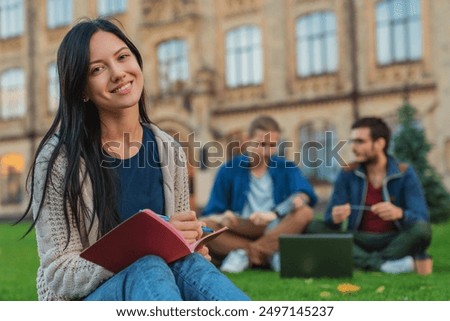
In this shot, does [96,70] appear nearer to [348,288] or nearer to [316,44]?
[348,288]

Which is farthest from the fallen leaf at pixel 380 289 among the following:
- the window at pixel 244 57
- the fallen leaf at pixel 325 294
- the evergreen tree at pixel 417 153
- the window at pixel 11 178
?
the window at pixel 244 57

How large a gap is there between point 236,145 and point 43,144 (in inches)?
237

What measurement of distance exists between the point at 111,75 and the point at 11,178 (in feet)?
16.3

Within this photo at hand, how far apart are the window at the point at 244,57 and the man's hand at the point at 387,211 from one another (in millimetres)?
4867

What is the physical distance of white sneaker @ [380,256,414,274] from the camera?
2469 mm

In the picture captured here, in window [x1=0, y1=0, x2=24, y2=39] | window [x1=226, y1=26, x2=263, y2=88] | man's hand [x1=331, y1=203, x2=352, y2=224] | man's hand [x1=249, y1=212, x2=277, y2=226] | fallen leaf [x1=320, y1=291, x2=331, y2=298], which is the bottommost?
fallen leaf [x1=320, y1=291, x2=331, y2=298]

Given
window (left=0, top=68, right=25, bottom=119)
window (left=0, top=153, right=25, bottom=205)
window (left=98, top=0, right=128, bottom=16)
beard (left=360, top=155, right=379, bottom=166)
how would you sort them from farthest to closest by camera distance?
window (left=98, top=0, right=128, bottom=16) < window (left=0, top=68, right=25, bottom=119) < window (left=0, top=153, right=25, bottom=205) < beard (left=360, top=155, right=379, bottom=166)

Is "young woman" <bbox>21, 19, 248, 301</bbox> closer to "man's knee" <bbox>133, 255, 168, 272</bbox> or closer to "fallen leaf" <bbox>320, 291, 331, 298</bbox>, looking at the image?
"man's knee" <bbox>133, 255, 168, 272</bbox>

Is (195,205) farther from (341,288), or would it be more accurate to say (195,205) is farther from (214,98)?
(341,288)

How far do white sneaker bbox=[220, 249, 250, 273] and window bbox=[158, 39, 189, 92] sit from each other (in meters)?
5.02

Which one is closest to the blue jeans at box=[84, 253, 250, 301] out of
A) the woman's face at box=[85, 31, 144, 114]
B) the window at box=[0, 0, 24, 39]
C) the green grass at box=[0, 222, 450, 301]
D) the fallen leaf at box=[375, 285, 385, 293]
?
the woman's face at box=[85, 31, 144, 114]

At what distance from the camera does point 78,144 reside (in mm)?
1162

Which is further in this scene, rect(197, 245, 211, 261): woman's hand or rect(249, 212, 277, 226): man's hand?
rect(249, 212, 277, 226): man's hand

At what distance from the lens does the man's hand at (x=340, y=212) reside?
2482mm
